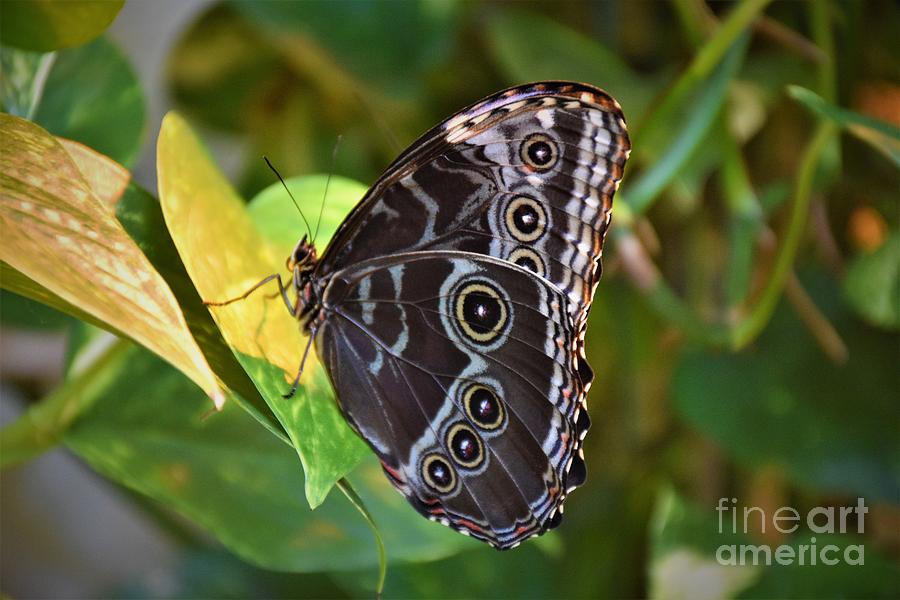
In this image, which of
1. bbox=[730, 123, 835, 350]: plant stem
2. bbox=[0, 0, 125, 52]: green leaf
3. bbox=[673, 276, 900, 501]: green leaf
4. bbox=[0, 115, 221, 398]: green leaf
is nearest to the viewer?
bbox=[0, 115, 221, 398]: green leaf

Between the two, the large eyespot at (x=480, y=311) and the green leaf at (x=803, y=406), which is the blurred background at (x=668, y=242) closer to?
the green leaf at (x=803, y=406)

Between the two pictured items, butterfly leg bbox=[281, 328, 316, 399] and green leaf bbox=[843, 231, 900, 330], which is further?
green leaf bbox=[843, 231, 900, 330]

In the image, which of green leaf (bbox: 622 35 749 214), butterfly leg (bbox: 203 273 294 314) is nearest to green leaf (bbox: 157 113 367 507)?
butterfly leg (bbox: 203 273 294 314)

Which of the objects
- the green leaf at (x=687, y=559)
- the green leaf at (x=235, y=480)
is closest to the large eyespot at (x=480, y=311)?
the green leaf at (x=235, y=480)

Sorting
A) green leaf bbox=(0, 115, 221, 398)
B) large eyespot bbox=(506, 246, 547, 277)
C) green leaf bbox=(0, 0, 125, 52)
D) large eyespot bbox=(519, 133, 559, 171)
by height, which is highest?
green leaf bbox=(0, 0, 125, 52)

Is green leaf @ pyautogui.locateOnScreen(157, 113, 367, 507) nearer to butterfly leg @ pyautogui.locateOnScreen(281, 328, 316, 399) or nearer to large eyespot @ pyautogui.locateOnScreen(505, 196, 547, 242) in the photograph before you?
butterfly leg @ pyautogui.locateOnScreen(281, 328, 316, 399)

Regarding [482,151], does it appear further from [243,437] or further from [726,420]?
[726,420]
